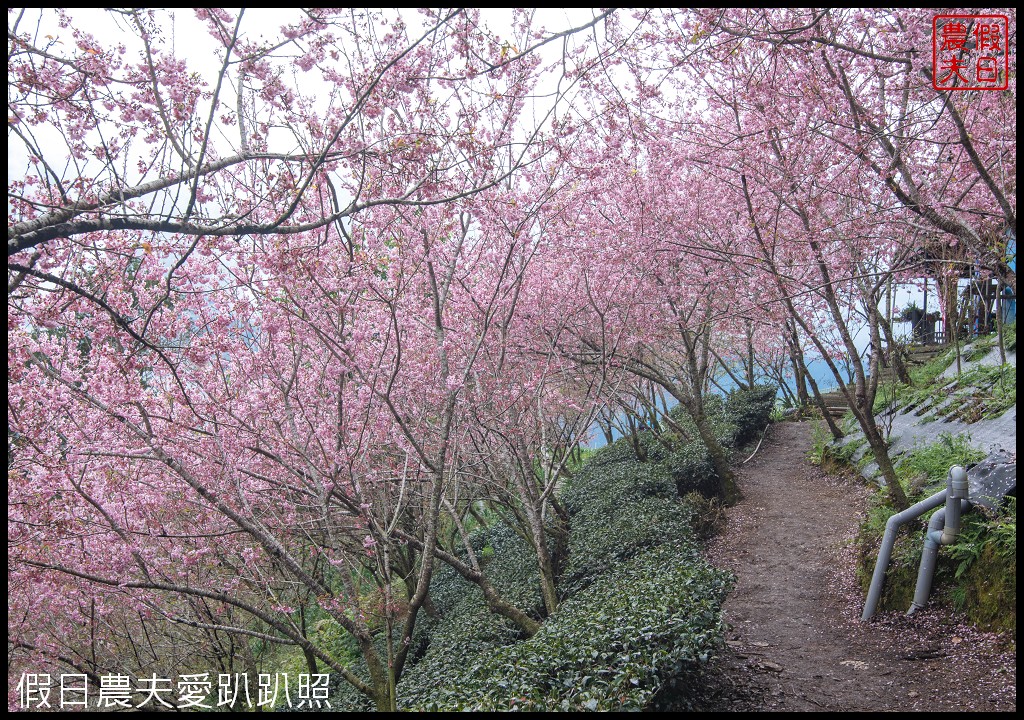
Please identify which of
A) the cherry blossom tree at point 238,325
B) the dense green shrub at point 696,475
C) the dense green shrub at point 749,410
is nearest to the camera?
the cherry blossom tree at point 238,325

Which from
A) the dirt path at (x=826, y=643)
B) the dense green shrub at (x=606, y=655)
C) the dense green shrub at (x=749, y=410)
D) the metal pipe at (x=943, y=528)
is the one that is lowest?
the dirt path at (x=826, y=643)

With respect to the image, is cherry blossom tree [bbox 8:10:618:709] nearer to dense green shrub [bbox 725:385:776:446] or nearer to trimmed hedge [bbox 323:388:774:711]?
trimmed hedge [bbox 323:388:774:711]

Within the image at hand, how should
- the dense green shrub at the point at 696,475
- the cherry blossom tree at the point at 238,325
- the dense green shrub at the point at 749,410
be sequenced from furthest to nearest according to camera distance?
the dense green shrub at the point at 749,410 < the dense green shrub at the point at 696,475 < the cherry blossom tree at the point at 238,325

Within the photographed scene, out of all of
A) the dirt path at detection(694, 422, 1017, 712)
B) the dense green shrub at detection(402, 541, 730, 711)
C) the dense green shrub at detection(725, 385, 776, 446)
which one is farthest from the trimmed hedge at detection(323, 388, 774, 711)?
the dense green shrub at detection(725, 385, 776, 446)

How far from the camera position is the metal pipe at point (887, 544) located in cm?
521

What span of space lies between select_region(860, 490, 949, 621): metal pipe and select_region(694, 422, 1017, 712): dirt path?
14 cm

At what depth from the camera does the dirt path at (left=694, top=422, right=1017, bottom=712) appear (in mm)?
4441

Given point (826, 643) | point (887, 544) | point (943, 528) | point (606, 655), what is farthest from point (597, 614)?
point (943, 528)

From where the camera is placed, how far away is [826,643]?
5.79 meters

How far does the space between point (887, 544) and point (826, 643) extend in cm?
100

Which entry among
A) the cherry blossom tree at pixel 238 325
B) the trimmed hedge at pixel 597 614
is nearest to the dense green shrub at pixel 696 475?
the trimmed hedge at pixel 597 614

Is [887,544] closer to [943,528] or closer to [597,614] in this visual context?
[943,528]

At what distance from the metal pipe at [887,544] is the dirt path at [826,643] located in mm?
141

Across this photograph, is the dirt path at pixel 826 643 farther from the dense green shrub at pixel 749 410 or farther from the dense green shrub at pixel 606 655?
the dense green shrub at pixel 749 410
